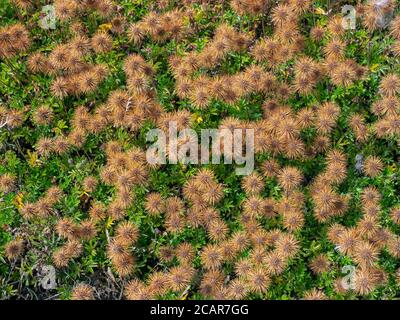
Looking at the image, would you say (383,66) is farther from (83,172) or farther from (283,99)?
(83,172)

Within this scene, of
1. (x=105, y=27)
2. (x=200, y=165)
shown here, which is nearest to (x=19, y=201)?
(x=200, y=165)

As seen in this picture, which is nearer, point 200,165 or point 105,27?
point 200,165

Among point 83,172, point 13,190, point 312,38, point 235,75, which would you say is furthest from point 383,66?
point 13,190

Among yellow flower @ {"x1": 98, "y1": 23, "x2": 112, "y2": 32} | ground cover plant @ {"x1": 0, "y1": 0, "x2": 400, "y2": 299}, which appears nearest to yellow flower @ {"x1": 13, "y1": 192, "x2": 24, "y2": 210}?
ground cover plant @ {"x1": 0, "y1": 0, "x2": 400, "y2": 299}

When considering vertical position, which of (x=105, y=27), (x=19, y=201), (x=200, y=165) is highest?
(x=105, y=27)

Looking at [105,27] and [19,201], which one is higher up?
[105,27]

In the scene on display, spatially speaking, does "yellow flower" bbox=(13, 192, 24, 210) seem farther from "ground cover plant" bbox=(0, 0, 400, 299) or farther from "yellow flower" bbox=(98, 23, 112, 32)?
"yellow flower" bbox=(98, 23, 112, 32)

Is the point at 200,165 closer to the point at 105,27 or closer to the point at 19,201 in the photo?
the point at 19,201

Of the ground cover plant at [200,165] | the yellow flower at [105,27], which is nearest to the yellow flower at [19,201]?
the ground cover plant at [200,165]
